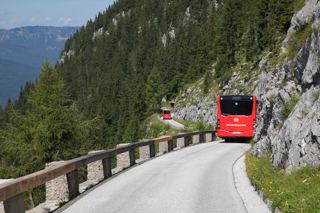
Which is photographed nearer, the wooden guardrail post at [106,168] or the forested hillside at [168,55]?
the wooden guardrail post at [106,168]

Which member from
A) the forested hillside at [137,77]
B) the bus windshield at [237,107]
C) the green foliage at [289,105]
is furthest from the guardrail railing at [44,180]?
the bus windshield at [237,107]

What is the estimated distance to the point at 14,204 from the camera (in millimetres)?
5633

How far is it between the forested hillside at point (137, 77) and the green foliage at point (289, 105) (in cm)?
486

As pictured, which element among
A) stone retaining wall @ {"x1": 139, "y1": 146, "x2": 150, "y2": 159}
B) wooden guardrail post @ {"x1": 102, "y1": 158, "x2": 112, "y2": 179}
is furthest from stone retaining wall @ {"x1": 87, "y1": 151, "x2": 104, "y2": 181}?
stone retaining wall @ {"x1": 139, "y1": 146, "x2": 150, "y2": 159}

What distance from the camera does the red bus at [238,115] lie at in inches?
914

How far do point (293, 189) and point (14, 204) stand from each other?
488cm

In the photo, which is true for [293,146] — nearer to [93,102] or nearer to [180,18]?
[93,102]

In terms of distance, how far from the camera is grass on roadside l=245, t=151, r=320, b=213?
216 inches

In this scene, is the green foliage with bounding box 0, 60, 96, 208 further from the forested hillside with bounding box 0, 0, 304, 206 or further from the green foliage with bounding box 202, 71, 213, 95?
the green foliage with bounding box 202, 71, 213, 95

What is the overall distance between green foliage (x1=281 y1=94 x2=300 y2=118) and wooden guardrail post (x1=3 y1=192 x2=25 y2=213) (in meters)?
7.64

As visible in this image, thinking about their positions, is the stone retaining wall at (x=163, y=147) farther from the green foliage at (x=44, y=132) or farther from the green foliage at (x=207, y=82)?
the green foliage at (x=207, y=82)

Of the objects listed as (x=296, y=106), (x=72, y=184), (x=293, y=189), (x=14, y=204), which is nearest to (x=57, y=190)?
(x=72, y=184)

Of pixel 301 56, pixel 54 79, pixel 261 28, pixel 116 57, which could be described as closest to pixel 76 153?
pixel 54 79

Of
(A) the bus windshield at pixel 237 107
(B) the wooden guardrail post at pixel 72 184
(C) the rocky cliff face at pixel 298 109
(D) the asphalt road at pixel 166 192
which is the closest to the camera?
(D) the asphalt road at pixel 166 192
